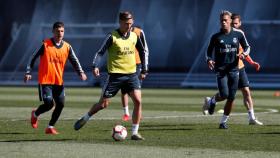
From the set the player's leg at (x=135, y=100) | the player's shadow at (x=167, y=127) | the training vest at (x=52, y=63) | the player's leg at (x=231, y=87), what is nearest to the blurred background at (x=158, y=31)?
the player's shadow at (x=167, y=127)

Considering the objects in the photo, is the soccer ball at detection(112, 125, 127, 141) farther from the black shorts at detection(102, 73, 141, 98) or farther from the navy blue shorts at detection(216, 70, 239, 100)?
the navy blue shorts at detection(216, 70, 239, 100)

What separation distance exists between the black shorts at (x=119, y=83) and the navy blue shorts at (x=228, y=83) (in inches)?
107

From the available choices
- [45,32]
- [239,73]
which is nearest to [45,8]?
[45,32]

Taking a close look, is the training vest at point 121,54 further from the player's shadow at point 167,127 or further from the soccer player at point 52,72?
the player's shadow at point 167,127

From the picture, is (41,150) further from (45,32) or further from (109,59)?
(45,32)

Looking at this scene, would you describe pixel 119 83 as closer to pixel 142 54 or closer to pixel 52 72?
pixel 142 54

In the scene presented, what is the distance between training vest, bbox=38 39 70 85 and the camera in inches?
601

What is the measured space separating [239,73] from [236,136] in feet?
10.8

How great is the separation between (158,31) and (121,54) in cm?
3733

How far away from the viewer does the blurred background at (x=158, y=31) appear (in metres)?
46.5

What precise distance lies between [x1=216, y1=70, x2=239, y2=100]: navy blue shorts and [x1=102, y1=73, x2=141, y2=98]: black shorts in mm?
2713

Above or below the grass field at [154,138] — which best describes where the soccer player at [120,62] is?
above

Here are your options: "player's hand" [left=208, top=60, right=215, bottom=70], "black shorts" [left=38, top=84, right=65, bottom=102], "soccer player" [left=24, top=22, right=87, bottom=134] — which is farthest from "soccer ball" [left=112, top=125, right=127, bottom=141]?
"player's hand" [left=208, top=60, right=215, bottom=70]

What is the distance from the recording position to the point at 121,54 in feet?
45.9
